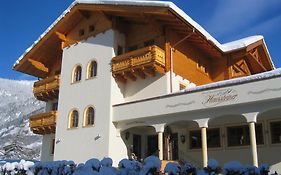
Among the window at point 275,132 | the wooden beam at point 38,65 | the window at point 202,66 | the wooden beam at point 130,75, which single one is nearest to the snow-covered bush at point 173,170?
the window at point 275,132

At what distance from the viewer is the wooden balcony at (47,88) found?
26234 mm

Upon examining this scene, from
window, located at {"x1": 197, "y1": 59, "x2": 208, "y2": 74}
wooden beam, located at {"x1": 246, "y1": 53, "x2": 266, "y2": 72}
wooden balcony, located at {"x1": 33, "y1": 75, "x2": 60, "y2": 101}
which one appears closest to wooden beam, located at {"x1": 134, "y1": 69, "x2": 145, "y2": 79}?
window, located at {"x1": 197, "y1": 59, "x2": 208, "y2": 74}

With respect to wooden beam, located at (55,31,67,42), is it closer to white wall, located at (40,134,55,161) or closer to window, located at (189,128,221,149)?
white wall, located at (40,134,55,161)

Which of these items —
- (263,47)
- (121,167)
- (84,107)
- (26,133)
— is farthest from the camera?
(26,133)

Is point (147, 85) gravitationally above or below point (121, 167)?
above

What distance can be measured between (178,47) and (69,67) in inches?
303

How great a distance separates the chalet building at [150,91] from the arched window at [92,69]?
7 centimetres

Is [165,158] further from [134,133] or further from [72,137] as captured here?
[72,137]

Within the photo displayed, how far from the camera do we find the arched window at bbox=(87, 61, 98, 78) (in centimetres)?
2364

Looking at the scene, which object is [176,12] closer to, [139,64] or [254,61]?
[139,64]

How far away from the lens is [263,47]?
28.3 metres

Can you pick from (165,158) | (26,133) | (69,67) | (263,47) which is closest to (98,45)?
(69,67)

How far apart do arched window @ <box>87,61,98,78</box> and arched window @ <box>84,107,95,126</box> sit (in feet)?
7.22

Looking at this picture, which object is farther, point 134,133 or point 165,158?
point 134,133
